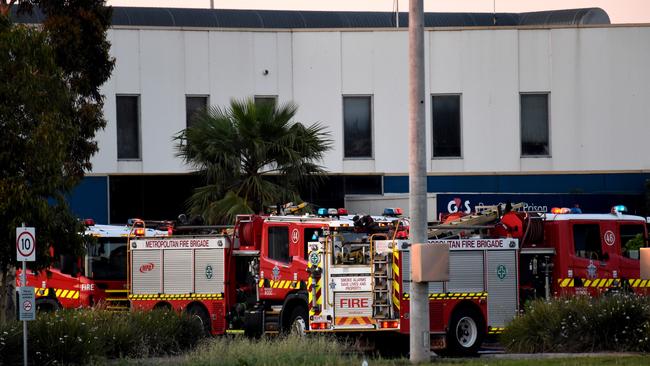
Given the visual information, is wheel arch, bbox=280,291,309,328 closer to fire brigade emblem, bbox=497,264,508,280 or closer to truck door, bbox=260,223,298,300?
truck door, bbox=260,223,298,300

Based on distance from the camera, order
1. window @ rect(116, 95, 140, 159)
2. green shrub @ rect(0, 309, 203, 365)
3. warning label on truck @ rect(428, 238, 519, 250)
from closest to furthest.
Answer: green shrub @ rect(0, 309, 203, 365) < warning label on truck @ rect(428, 238, 519, 250) < window @ rect(116, 95, 140, 159)

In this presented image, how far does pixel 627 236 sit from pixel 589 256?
1047 mm

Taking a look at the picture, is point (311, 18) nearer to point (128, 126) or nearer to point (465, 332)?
point (128, 126)

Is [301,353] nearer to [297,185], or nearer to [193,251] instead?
[193,251]

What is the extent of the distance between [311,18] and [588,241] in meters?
26.7

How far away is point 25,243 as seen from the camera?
21.3 meters

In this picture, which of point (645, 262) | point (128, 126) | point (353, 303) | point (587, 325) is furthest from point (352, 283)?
point (128, 126)

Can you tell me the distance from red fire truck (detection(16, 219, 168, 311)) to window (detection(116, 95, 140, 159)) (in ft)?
45.7

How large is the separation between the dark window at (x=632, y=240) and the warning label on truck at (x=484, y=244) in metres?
3.32

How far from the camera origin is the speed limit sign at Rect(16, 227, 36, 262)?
69.8 ft

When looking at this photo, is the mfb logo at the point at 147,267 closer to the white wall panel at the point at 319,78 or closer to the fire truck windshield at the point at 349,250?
the fire truck windshield at the point at 349,250

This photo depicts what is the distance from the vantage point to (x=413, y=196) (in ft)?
63.5

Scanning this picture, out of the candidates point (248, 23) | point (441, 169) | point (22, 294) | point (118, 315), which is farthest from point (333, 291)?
point (248, 23)

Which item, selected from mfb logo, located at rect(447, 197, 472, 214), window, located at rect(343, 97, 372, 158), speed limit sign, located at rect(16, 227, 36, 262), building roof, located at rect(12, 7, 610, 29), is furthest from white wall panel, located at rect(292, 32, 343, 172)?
speed limit sign, located at rect(16, 227, 36, 262)
